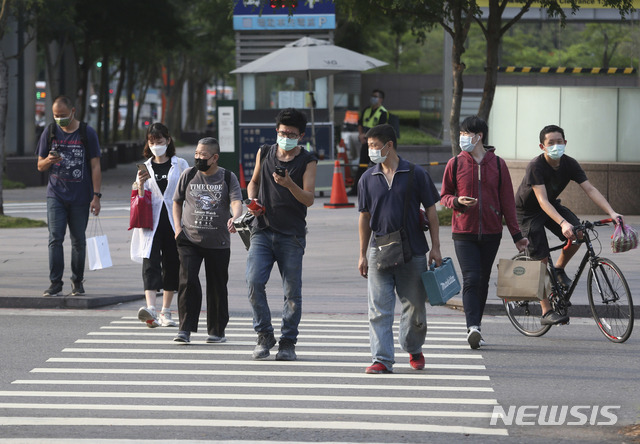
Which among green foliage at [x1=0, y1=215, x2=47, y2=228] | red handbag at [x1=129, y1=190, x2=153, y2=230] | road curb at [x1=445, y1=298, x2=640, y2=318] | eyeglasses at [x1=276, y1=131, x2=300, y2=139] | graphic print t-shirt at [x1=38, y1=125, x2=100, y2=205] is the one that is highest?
eyeglasses at [x1=276, y1=131, x2=300, y2=139]

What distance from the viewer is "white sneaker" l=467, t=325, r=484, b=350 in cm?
928

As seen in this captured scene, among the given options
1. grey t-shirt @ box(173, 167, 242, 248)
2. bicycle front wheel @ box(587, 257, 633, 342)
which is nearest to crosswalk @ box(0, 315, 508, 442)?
grey t-shirt @ box(173, 167, 242, 248)

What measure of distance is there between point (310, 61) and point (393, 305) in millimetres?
16532

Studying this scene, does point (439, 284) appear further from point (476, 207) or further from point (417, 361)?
point (476, 207)

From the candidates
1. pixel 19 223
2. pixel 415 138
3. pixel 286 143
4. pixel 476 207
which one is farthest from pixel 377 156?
pixel 415 138

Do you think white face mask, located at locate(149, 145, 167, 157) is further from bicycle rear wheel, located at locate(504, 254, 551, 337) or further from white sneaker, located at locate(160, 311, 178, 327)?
bicycle rear wheel, located at locate(504, 254, 551, 337)

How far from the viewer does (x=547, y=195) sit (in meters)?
9.79

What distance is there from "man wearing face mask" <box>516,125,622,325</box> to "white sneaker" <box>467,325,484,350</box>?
2.45 ft

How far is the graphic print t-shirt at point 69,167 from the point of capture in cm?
1138

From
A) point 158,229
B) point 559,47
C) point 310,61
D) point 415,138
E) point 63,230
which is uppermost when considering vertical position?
point 559,47

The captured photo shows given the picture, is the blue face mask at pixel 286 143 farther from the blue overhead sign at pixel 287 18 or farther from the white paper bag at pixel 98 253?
the blue overhead sign at pixel 287 18

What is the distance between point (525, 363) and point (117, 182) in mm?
23737

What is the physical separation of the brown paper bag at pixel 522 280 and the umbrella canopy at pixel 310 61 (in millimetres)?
15132

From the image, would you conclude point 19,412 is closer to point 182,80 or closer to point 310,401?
point 310,401
